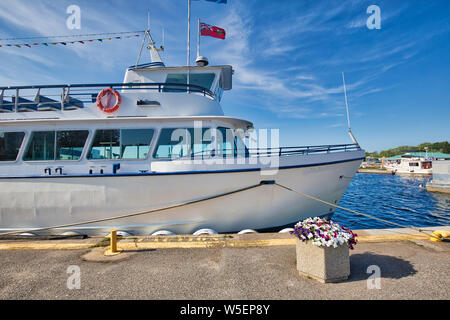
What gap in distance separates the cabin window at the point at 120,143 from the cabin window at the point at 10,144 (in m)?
2.29

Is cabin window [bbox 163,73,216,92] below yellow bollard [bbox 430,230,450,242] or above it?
above

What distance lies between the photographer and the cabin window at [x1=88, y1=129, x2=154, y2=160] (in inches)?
234

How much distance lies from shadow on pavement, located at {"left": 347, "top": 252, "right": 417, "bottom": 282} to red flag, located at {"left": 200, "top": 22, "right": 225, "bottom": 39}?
389 inches

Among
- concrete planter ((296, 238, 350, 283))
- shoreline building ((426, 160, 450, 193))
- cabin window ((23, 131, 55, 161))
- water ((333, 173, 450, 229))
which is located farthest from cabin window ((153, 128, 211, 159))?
shoreline building ((426, 160, 450, 193))

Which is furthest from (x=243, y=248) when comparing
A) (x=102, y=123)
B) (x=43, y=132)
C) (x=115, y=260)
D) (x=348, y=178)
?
(x=43, y=132)

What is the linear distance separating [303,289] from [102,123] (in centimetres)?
640

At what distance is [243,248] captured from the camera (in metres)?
3.95

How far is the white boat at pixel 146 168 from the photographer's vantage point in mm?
5336
